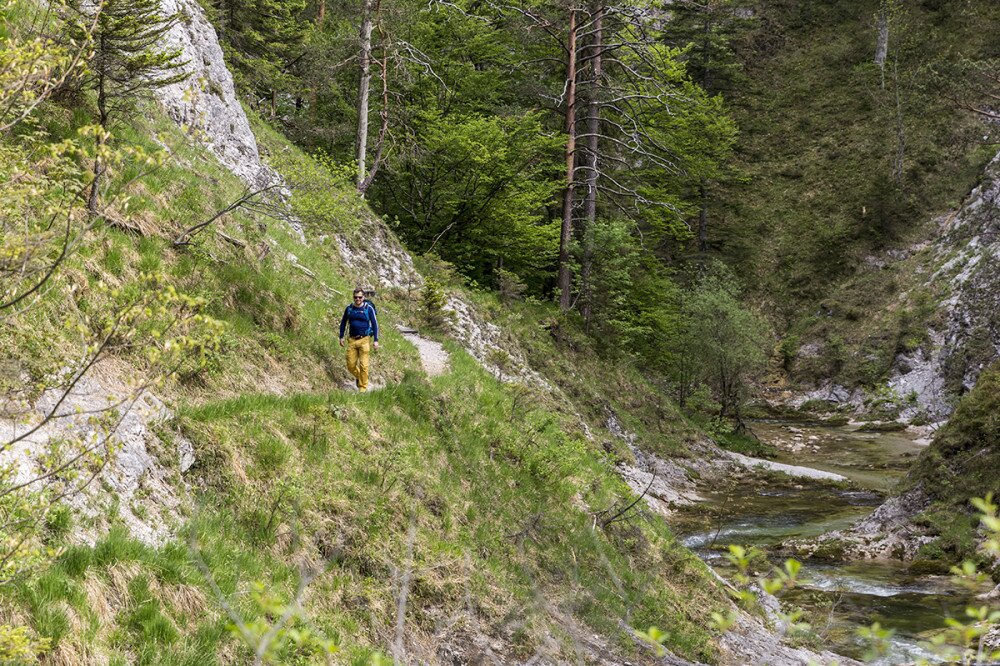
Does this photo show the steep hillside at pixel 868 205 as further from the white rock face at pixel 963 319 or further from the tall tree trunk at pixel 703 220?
the tall tree trunk at pixel 703 220

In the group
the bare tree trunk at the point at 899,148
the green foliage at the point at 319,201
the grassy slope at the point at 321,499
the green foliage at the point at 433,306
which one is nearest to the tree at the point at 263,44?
the green foliage at the point at 433,306

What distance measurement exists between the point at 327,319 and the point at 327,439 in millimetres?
4328

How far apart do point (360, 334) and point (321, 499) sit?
389 centimetres

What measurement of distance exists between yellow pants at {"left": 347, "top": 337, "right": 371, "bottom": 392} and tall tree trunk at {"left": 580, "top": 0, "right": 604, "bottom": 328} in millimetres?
16129

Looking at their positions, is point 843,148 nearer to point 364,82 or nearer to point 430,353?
point 364,82

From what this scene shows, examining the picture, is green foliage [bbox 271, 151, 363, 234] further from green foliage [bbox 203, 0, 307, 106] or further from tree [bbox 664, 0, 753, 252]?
tree [bbox 664, 0, 753, 252]

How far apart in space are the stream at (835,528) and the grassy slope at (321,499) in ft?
9.06

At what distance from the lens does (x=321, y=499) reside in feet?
26.8

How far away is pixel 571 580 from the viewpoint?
1065cm

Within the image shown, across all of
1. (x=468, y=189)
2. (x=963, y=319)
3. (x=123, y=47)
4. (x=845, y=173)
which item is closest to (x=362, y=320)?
(x=123, y=47)

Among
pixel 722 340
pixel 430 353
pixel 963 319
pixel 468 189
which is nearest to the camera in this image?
pixel 430 353

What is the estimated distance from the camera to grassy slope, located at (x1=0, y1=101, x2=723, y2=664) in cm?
558

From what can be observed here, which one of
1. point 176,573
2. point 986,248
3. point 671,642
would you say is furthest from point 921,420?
point 176,573

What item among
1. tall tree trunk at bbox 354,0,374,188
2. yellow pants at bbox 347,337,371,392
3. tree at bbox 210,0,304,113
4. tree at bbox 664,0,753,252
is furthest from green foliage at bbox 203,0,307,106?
tree at bbox 664,0,753,252
